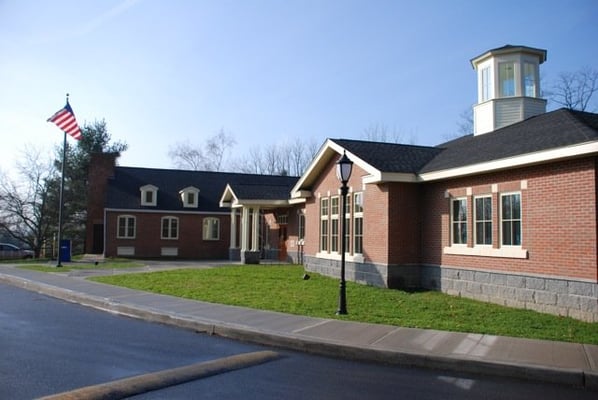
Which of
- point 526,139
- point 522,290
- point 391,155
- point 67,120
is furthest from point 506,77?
point 67,120

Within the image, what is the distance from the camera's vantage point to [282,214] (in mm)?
29172

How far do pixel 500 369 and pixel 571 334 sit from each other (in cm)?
288

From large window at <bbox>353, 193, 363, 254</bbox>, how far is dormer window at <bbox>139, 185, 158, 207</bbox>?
21.6m

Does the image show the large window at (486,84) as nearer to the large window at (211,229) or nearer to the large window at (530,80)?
the large window at (530,80)

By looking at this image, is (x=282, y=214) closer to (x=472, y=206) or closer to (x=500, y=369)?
(x=472, y=206)


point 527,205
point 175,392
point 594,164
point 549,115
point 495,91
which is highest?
point 495,91

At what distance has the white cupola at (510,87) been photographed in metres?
18.4

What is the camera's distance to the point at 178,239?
3641cm

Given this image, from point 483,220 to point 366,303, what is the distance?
3911 mm

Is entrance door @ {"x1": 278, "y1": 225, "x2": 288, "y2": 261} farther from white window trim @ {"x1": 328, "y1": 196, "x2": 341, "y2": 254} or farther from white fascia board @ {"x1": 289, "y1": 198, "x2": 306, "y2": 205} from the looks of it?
white window trim @ {"x1": 328, "y1": 196, "x2": 341, "y2": 254}

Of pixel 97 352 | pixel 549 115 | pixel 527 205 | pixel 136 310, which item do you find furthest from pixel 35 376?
pixel 549 115

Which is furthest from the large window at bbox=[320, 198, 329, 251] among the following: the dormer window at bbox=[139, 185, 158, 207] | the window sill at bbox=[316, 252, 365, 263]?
the dormer window at bbox=[139, 185, 158, 207]

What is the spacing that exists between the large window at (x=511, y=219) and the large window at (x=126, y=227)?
27.4 metres

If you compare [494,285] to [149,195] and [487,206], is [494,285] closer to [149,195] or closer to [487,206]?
[487,206]
